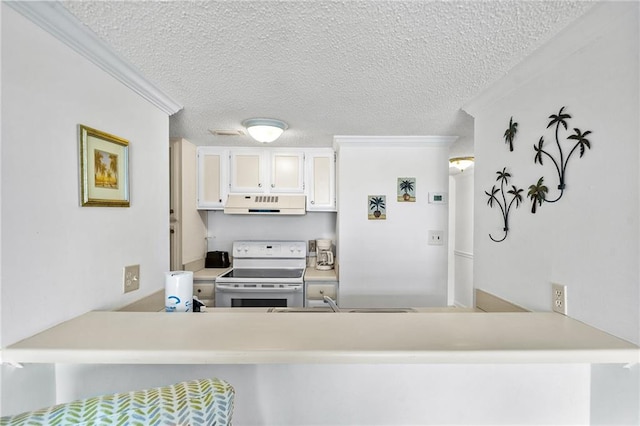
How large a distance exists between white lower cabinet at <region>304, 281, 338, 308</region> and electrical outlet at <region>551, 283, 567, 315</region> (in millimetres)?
Answer: 1800

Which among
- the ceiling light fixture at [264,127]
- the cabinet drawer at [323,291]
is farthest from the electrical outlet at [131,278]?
the cabinet drawer at [323,291]

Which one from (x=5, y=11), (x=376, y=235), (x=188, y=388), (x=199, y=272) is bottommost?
(x=199, y=272)

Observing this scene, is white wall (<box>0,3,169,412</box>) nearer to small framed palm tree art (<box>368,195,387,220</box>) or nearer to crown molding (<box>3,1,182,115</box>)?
crown molding (<box>3,1,182,115</box>)

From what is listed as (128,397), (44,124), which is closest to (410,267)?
(128,397)

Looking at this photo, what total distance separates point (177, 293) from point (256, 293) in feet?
5.01

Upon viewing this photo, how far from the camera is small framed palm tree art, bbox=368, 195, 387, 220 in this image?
2.58 metres

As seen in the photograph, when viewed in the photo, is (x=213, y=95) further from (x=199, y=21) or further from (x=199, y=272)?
(x=199, y=272)

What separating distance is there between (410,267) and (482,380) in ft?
5.11

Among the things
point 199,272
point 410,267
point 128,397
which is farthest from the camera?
point 199,272

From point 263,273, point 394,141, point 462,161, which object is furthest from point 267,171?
point 462,161

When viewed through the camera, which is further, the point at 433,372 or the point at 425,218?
the point at 425,218

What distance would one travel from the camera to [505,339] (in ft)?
2.77

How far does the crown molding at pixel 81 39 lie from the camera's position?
0.86 meters

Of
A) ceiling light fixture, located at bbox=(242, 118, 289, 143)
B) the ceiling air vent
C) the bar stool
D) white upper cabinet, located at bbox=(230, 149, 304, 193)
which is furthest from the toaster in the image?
the bar stool
